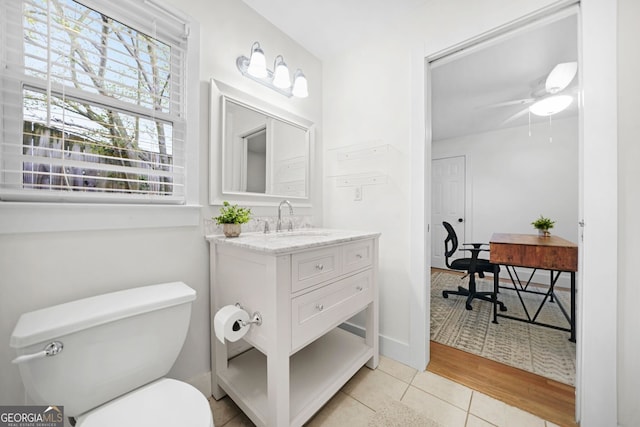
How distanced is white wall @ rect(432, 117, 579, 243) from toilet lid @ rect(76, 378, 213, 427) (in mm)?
4679

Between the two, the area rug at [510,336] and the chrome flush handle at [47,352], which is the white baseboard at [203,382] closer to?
the chrome flush handle at [47,352]

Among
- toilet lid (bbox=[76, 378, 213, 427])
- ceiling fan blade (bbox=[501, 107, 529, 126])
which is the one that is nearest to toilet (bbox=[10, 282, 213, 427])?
toilet lid (bbox=[76, 378, 213, 427])

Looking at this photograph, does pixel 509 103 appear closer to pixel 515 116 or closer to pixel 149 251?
pixel 515 116

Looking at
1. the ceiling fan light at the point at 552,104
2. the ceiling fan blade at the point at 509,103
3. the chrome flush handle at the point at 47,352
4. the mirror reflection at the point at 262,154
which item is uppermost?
the ceiling fan blade at the point at 509,103

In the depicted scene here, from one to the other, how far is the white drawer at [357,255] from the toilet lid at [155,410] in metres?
0.87

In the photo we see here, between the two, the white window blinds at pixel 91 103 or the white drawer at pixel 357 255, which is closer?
the white window blinds at pixel 91 103

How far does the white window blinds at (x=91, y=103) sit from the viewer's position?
35.2 inches

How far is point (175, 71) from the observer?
1.33m

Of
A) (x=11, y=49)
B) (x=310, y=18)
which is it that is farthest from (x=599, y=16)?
(x=11, y=49)

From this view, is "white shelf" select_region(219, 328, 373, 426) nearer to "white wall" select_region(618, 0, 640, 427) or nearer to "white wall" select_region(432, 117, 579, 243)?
"white wall" select_region(618, 0, 640, 427)

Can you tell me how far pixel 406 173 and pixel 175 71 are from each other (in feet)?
5.21

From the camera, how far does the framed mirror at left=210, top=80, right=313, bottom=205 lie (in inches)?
56.0

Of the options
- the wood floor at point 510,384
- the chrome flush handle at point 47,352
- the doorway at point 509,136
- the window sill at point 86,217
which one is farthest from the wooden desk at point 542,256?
the chrome flush handle at point 47,352

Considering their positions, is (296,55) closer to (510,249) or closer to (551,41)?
(551,41)
